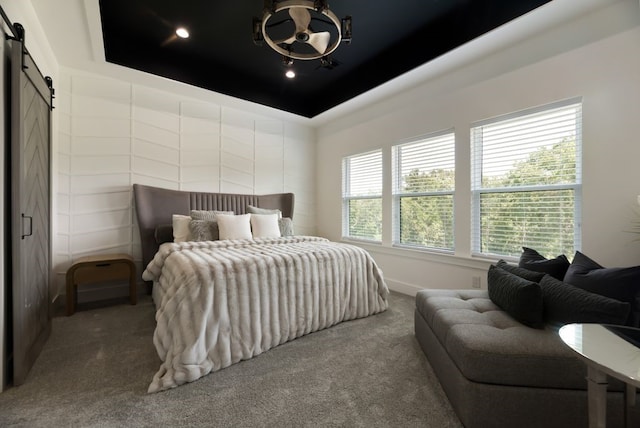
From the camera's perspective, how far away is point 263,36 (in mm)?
2039

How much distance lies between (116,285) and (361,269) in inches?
122

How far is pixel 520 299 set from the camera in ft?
5.24

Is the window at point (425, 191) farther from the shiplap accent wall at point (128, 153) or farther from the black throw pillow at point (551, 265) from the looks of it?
the shiplap accent wall at point (128, 153)

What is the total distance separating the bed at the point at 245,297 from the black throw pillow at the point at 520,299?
1287mm

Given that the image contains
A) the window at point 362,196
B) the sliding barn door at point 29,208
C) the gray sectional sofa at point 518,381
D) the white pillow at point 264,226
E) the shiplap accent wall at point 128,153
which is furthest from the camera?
the window at point 362,196

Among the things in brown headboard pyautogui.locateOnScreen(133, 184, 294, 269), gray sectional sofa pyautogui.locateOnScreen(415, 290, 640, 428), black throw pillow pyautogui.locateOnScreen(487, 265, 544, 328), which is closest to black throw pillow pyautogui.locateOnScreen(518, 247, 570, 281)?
black throw pillow pyautogui.locateOnScreen(487, 265, 544, 328)

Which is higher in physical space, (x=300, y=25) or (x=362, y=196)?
(x=300, y=25)

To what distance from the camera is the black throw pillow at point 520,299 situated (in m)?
1.54

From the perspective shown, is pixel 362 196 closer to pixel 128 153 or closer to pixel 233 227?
pixel 233 227

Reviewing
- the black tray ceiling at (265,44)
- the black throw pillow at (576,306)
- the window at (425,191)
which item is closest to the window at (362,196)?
the window at (425,191)

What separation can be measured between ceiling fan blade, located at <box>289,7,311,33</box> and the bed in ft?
5.98

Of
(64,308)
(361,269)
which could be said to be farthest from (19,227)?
(361,269)

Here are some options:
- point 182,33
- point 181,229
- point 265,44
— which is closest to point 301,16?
point 265,44

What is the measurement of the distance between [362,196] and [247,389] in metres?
3.35
